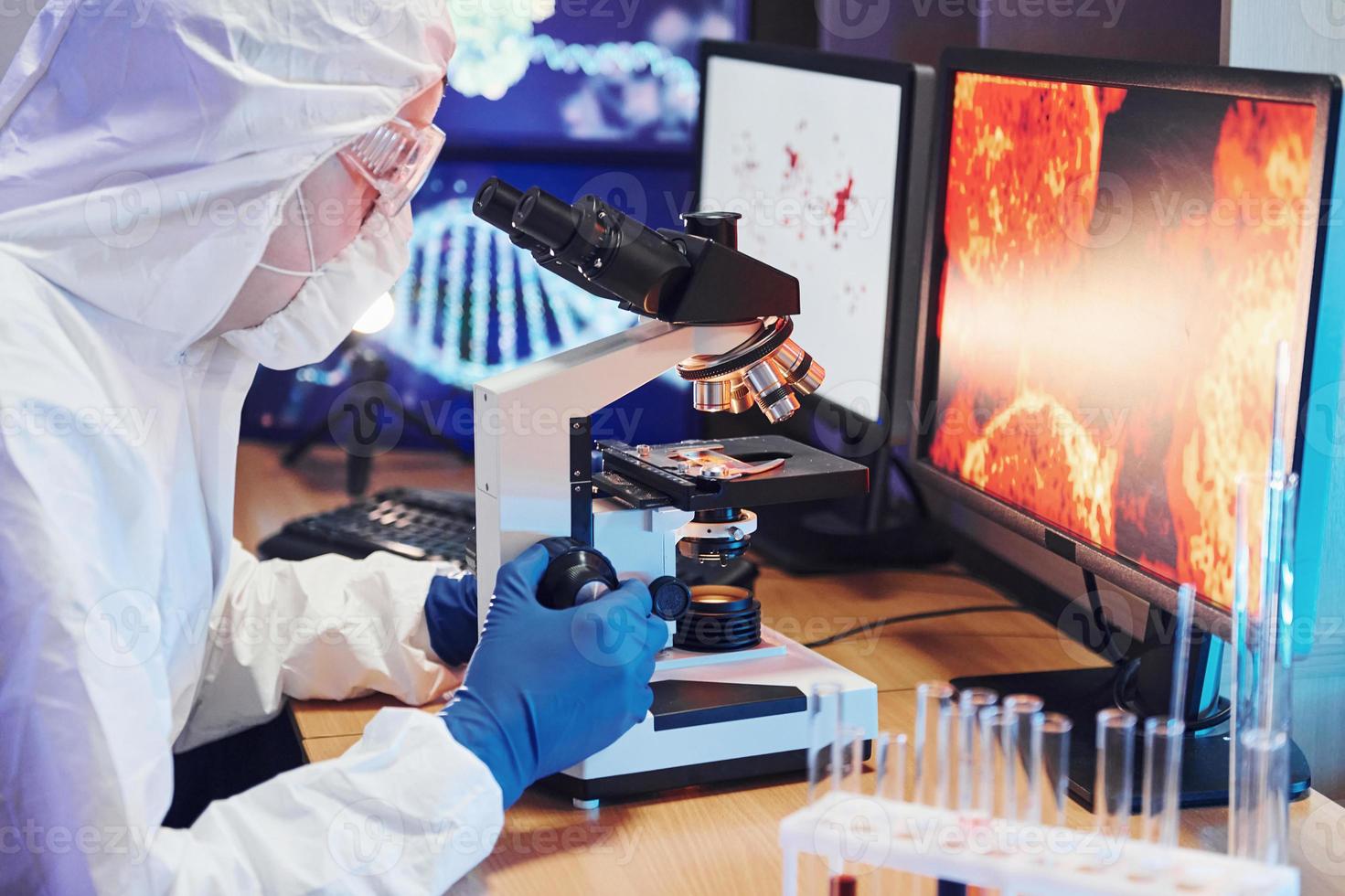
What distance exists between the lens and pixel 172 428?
1135 mm

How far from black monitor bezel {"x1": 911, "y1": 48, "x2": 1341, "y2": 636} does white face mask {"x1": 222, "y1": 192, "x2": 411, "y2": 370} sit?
0.57 m

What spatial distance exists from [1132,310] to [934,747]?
1.65 ft

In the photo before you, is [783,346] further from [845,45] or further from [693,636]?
[845,45]

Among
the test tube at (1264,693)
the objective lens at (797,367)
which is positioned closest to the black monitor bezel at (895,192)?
the objective lens at (797,367)

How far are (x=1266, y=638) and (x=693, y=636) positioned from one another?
0.52 m

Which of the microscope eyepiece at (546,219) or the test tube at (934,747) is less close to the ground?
the microscope eyepiece at (546,219)

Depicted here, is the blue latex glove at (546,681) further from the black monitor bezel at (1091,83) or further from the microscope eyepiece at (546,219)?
the black monitor bezel at (1091,83)

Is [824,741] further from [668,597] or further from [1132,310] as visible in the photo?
[1132,310]

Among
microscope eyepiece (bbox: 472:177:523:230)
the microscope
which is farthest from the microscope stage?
microscope eyepiece (bbox: 472:177:523:230)

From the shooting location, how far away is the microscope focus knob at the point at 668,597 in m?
1.09

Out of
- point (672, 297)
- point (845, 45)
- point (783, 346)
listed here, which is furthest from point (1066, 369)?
point (845, 45)

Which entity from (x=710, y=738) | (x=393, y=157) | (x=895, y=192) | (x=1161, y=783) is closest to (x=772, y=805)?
(x=710, y=738)

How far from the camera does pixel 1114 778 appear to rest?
724mm

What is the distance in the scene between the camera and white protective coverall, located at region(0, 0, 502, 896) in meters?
0.89
